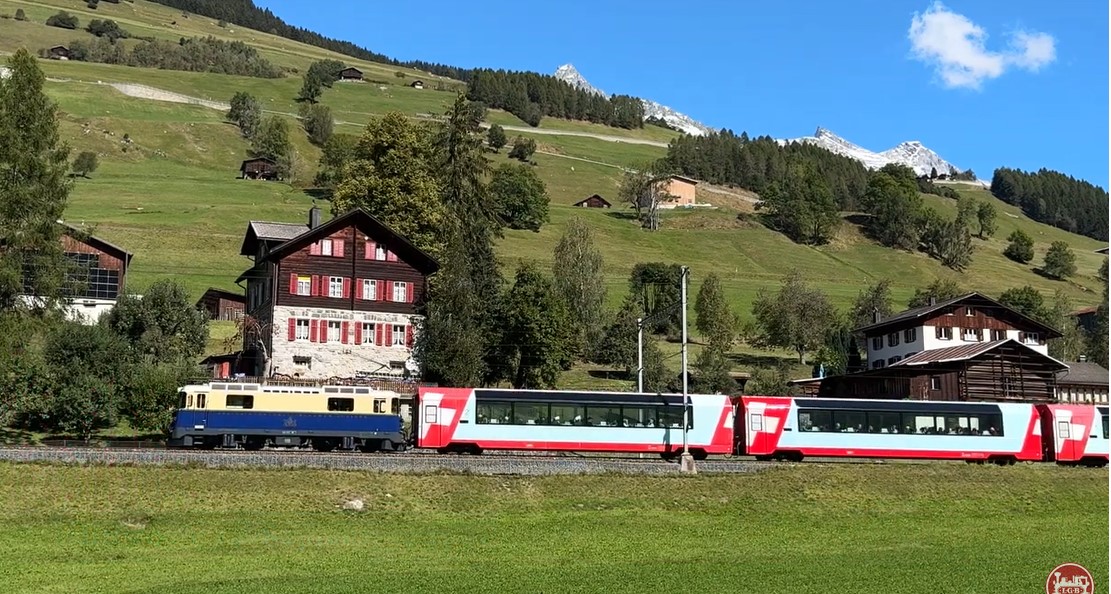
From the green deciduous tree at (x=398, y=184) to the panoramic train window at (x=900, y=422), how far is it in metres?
38.2

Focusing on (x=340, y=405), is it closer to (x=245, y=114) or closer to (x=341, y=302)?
(x=341, y=302)

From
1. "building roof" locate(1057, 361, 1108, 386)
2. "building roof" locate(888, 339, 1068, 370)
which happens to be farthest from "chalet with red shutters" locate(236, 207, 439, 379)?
"building roof" locate(1057, 361, 1108, 386)

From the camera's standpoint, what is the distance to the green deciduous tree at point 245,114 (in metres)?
185

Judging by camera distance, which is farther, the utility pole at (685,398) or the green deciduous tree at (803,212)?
the green deciduous tree at (803,212)

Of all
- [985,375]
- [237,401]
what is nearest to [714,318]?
[985,375]

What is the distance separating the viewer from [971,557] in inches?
1160

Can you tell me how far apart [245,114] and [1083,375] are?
14437 centimetres

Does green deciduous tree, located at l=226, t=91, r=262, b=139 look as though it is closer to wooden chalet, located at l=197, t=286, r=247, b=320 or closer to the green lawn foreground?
wooden chalet, located at l=197, t=286, r=247, b=320

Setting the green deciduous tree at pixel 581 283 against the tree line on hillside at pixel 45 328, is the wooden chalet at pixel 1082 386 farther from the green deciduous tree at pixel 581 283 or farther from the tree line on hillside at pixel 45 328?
the tree line on hillside at pixel 45 328

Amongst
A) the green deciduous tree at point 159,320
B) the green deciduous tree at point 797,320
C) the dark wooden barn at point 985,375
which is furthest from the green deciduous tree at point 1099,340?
the green deciduous tree at point 159,320

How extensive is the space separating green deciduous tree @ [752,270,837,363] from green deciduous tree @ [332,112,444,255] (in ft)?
114

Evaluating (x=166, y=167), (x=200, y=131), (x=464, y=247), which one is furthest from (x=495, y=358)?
(x=200, y=131)

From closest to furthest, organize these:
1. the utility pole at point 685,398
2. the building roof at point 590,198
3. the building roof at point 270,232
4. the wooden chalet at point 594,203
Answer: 1. the utility pole at point 685,398
2. the building roof at point 270,232
3. the wooden chalet at point 594,203
4. the building roof at point 590,198

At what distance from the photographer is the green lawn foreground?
2509 cm
